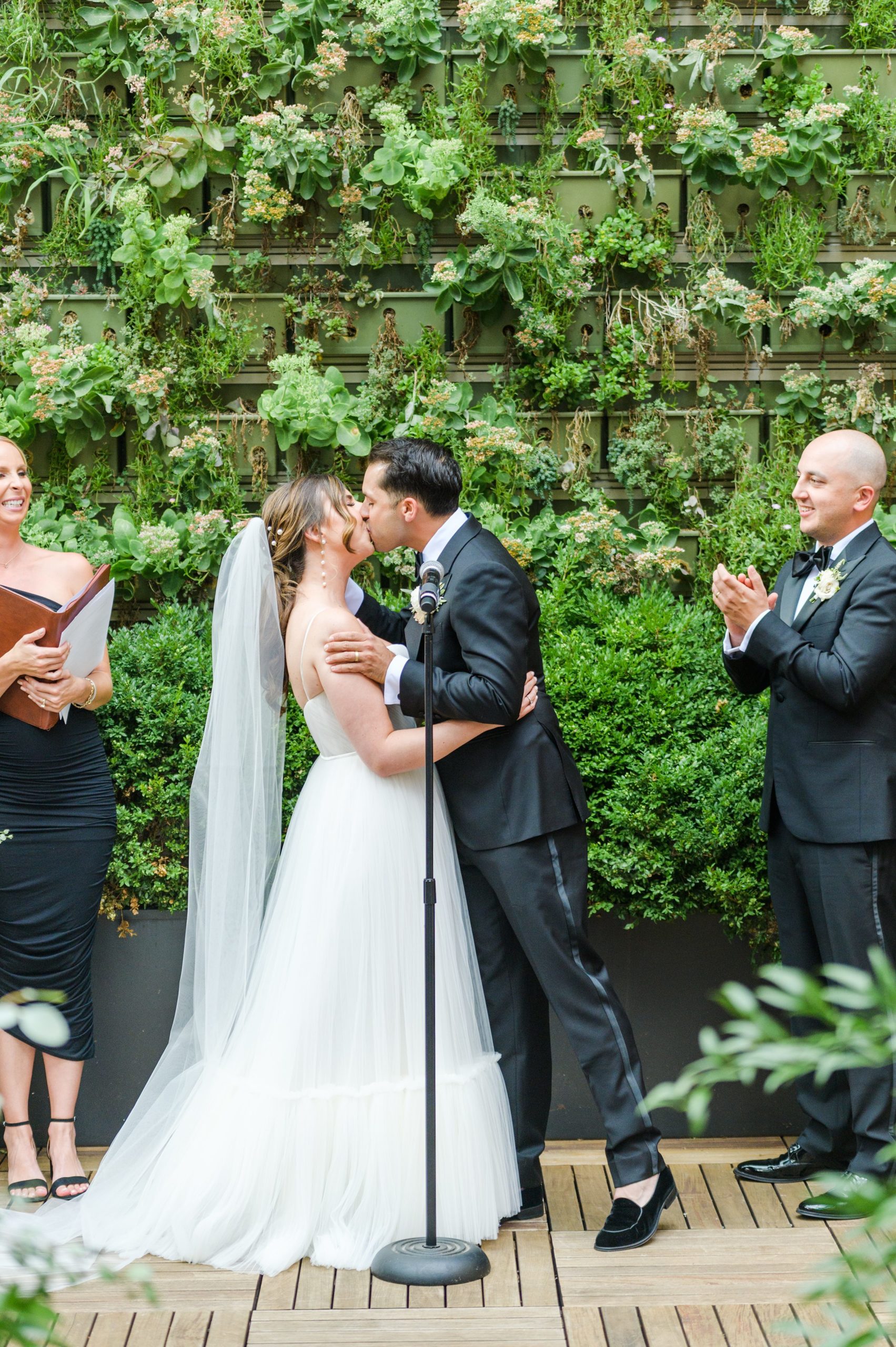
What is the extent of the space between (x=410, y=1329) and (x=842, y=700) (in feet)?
5.68

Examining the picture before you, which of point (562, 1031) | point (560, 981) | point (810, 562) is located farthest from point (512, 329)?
point (560, 981)

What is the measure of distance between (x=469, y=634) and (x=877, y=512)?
2.15m

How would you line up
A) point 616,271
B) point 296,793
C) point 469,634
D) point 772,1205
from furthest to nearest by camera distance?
point 616,271 → point 296,793 → point 772,1205 → point 469,634

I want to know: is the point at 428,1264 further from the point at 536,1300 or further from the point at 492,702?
the point at 492,702

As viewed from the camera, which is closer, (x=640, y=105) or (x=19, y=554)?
(x=19, y=554)

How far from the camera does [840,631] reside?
3141 millimetres

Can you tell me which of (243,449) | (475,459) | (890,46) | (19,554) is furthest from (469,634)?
(890,46)

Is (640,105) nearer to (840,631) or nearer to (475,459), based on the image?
(475,459)

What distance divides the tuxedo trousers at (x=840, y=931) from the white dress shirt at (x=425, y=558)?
1.09 metres

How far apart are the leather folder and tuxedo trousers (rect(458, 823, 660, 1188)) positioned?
1.16 m

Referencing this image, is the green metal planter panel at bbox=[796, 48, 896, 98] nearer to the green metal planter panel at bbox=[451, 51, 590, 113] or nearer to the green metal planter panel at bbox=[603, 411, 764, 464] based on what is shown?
the green metal planter panel at bbox=[451, 51, 590, 113]

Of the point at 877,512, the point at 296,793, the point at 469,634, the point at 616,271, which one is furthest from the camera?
the point at 616,271

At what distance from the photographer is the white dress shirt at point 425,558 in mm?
Result: 3055

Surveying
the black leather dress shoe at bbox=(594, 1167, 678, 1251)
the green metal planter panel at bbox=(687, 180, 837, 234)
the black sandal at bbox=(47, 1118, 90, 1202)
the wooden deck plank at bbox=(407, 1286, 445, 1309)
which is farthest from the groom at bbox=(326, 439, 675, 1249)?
the green metal planter panel at bbox=(687, 180, 837, 234)
